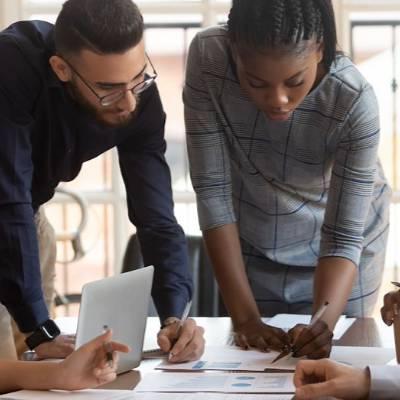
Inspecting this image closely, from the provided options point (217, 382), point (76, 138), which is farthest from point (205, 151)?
point (217, 382)

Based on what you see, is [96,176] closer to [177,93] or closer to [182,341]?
[177,93]

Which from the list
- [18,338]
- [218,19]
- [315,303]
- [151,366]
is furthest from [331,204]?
[218,19]

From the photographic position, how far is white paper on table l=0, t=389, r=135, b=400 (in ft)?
5.45

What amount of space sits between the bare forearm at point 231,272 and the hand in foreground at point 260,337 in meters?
0.03

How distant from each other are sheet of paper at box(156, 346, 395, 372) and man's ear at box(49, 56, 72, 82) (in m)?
0.59

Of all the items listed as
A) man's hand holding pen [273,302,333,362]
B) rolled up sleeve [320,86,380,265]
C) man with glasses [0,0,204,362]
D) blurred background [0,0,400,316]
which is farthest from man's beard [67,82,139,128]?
blurred background [0,0,400,316]

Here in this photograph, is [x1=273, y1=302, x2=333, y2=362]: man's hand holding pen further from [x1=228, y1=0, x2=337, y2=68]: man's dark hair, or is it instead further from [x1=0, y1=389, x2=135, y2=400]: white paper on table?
[x1=228, y1=0, x2=337, y2=68]: man's dark hair

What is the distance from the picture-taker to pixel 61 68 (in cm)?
202

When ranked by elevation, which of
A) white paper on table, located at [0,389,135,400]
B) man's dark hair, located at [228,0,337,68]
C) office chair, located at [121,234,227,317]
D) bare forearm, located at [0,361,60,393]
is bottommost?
office chair, located at [121,234,227,317]

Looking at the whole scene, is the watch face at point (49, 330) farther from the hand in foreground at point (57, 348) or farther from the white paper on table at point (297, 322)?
the white paper on table at point (297, 322)

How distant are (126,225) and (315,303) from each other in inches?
89.0

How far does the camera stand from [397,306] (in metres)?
1.85

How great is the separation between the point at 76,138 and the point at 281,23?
1.77 ft

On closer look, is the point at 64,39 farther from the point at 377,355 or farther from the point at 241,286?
the point at 377,355
